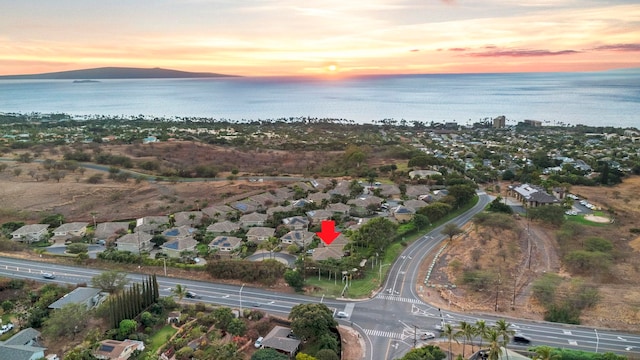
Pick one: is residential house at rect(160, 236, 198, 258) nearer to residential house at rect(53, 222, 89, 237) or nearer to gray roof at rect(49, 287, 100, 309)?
gray roof at rect(49, 287, 100, 309)

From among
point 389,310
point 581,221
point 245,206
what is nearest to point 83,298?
point 389,310

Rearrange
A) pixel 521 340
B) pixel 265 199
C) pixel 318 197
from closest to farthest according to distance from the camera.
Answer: pixel 521 340 < pixel 265 199 < pixel 318 197

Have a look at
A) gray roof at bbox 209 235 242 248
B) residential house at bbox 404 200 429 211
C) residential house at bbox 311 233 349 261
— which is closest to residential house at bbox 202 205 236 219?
gray roof at bbox 209 235 242 248

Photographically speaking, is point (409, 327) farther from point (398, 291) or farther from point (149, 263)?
point (149, 263)

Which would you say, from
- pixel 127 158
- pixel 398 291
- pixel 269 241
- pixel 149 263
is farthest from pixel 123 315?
pixel 127 158

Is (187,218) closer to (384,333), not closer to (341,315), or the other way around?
(341,315)

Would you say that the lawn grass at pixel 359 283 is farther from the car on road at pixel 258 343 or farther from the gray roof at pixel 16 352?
the gray roof at pixel 16 352
